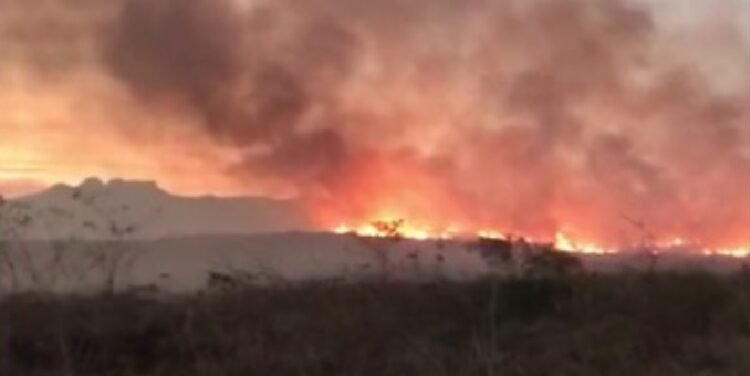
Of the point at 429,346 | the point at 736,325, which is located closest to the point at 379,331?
the point at 429,346

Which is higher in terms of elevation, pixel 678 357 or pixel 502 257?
pixel 502 257

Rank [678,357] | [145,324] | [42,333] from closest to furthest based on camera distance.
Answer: [678,357]
[42,333]
[145,324]

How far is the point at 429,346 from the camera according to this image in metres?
19.1

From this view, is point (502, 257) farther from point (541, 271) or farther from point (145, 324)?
point (145, 324)

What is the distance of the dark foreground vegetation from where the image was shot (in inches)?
717

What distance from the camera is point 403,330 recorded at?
21188 mm

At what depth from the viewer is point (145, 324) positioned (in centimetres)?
2320

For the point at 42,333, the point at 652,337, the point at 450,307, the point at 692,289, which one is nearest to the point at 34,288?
the point at 42,333

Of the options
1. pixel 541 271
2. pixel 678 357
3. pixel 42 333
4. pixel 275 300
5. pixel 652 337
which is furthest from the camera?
pixel 541 271

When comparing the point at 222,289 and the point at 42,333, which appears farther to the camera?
the point at 222,289

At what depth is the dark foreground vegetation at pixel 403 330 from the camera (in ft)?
59.7

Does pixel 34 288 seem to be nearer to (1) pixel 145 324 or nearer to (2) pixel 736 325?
(1) pixel 145 324

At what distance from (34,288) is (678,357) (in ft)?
31.2

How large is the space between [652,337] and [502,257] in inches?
340
